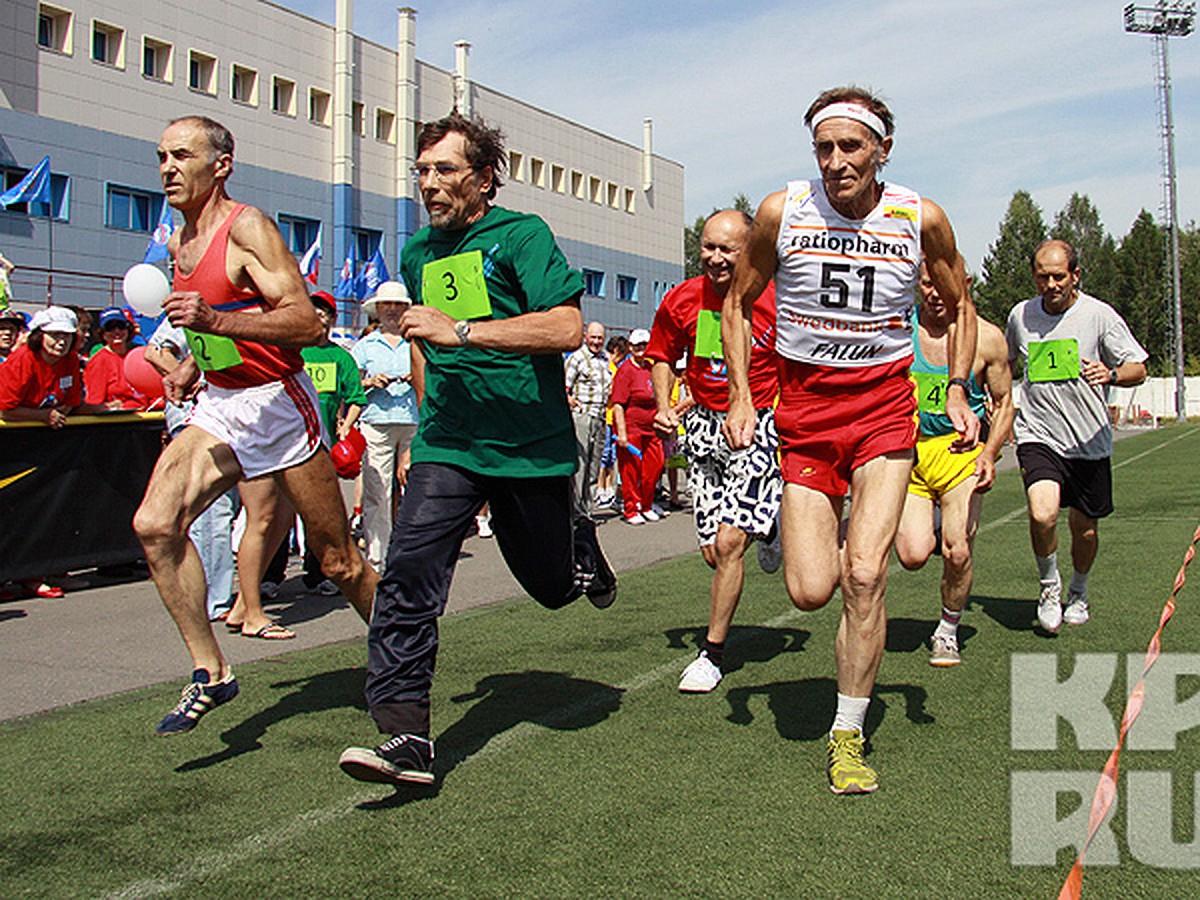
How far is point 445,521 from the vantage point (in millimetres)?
4520

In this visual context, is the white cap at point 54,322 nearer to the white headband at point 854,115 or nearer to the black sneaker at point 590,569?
the black sneaker at point 590,569

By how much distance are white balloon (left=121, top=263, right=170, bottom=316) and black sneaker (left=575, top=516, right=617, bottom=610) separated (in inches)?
174

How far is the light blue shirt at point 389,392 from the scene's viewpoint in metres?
10.4

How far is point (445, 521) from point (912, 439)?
168 centimetres

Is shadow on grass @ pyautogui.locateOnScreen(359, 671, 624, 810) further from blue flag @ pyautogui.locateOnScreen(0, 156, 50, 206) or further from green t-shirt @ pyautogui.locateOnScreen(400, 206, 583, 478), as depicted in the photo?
→ blue flag @ pyautogui.locateOnScreen(0, 156, 50, 206)

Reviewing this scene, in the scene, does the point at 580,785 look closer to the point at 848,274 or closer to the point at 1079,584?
the point at 848,274

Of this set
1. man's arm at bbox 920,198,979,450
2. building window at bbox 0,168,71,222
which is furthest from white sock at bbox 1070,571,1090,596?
building window at bbox 0,168,71,222

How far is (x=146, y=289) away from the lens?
8.42m

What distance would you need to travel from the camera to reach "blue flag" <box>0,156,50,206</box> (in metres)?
27.2

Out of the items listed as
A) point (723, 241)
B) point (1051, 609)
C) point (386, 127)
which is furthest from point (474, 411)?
point (386, 127)

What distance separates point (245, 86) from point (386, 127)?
19.3 feet

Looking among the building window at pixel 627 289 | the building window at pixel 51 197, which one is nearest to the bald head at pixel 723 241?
the building window at pixel 51 197

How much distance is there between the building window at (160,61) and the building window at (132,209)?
10.3ft

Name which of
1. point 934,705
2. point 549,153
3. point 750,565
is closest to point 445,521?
point 934,705
